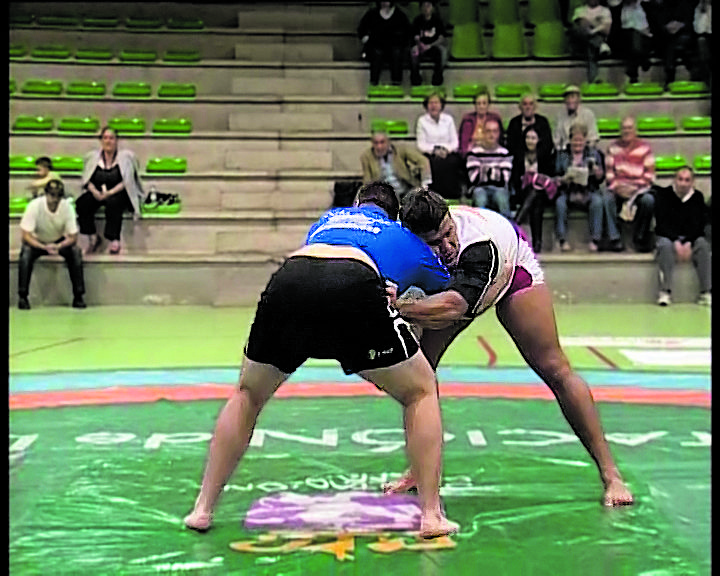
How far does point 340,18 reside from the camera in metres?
13.7

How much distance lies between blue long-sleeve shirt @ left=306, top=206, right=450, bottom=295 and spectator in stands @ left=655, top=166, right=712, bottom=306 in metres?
7.42

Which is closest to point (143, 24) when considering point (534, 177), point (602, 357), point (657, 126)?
point (534, 177)

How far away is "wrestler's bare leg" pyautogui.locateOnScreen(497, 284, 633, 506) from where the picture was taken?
3338 mm

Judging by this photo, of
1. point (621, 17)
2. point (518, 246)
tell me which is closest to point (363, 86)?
point (621, 17)

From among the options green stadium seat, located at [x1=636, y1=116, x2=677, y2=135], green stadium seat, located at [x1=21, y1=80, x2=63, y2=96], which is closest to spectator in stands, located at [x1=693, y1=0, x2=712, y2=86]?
green stadium seat, located at [x1=636, y1=116, x2=677, y2=135]

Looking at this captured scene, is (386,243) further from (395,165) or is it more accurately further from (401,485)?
(395,165)

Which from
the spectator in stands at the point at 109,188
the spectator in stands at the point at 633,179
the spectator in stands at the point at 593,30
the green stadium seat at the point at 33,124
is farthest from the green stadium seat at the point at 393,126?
the green stadium seat at the point at 33,124

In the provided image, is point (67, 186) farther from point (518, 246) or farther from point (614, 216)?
point (518, 246)

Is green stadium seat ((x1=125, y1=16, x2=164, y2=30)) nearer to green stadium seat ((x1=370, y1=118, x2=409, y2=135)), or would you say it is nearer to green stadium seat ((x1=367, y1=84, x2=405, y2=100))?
green stadium seat ((x1=367, y1=84, x2=405, y2=100))

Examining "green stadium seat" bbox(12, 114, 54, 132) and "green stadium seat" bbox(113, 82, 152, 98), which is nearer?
"green stadium seat" bbox(12, 114, 54, 132)

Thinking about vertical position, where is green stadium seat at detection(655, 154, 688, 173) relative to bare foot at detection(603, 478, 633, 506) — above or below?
above

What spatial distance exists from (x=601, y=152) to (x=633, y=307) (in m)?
1.88

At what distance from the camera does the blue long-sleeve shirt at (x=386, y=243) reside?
9.62 ft

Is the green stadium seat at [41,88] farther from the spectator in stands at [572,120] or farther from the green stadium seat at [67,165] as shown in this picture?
the spectator in stands at [572,120]
